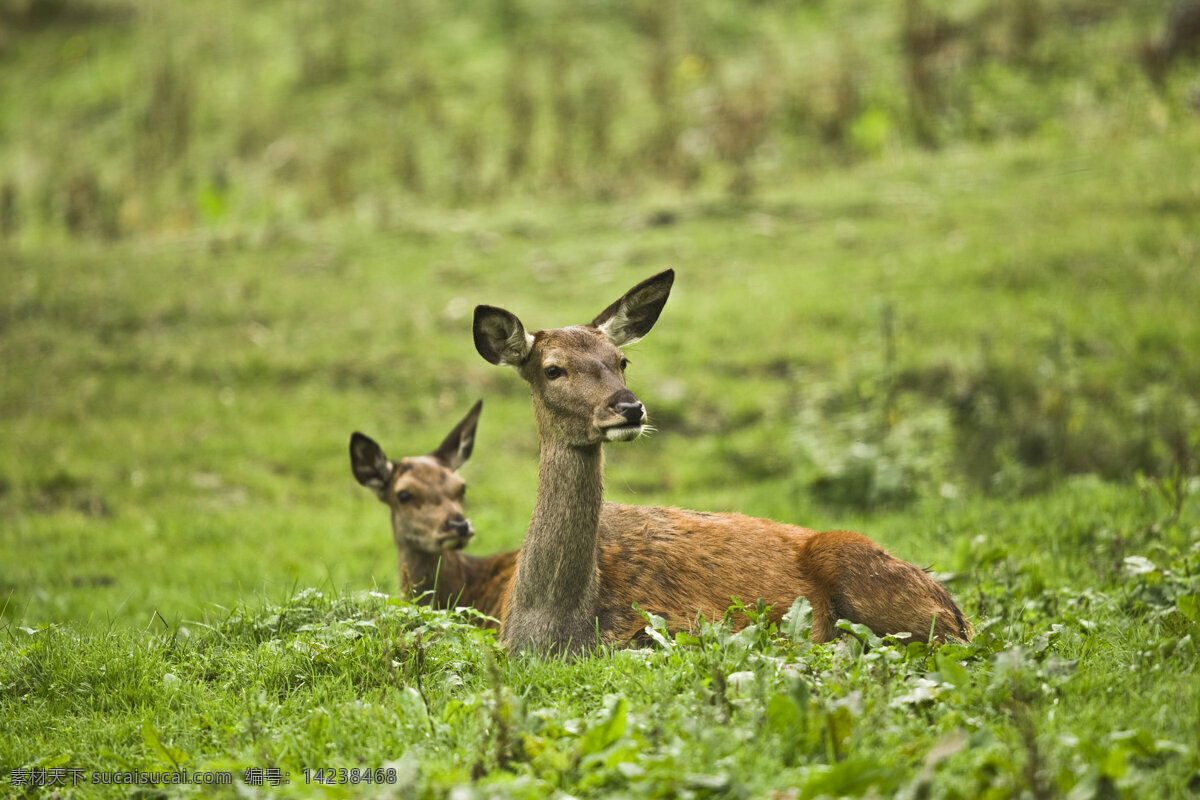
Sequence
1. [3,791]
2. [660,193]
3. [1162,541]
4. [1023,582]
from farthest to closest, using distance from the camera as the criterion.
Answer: [660,193] < [1162,541] < [1023,582] < [3,791]

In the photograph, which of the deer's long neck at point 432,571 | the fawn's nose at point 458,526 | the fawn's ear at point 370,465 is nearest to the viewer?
→ the fawn's nose at point 458,526

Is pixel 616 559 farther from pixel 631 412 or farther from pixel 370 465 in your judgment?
pixel 370 465

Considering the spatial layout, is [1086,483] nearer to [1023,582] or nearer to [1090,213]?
[1023,582]

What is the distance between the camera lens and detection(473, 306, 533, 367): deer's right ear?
5406 millimetres

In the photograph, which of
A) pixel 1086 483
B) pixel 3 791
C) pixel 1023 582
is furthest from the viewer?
pixel 1086 483

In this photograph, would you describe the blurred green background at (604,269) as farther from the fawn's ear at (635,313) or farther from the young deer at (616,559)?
the fawn's ear at (635,313)

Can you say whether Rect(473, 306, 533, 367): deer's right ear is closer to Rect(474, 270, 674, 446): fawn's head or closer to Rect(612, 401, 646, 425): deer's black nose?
Rect(474, 270, 674, 446): fawn's head

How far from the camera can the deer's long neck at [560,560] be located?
5223 mm

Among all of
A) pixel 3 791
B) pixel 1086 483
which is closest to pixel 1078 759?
pixel 3 791

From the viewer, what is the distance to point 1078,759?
3287mm

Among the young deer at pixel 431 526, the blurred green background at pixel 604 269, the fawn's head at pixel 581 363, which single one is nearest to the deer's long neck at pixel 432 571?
the young deer at pixel 431 526

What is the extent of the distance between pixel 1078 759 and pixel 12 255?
14.6m

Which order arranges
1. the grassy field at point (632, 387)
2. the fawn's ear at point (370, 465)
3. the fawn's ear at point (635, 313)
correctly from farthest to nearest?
1. the fawn's ear at point (370, 465)
2. the fawn's ear at point (635, 313)
3. the grassy field at point (632, 387)

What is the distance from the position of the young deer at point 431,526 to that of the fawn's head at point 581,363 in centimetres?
159
